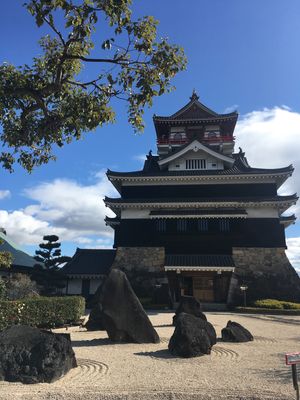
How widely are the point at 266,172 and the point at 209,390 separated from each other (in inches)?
998

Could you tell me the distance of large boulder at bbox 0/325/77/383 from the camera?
659 centimetres

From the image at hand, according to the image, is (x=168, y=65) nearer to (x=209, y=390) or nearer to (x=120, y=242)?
(x=209, y=390)

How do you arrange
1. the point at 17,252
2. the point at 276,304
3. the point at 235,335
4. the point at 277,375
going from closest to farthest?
the point at 277,375
the point at 235,335
the point at 276,304
the point at 17,252

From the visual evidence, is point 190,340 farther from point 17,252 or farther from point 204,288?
point 17,252

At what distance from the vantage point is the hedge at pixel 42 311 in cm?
1230

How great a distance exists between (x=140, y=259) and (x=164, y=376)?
22455 millimetres

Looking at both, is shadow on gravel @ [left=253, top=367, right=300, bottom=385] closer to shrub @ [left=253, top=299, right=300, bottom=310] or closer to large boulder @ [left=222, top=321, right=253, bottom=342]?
large boulder @ [left=222, top=321, right=253, bottom=342]

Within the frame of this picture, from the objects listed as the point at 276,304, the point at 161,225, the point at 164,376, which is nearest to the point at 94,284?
the point at 161,225

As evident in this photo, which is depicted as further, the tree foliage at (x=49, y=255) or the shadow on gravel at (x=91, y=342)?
the tree foliage at (x=49, y=255)

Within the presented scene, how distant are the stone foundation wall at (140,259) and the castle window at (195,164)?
8639mm

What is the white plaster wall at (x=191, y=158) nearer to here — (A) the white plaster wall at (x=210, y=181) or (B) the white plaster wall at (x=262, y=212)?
(A) the white plaster wall at (x=210, y=181)

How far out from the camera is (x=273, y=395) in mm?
5691

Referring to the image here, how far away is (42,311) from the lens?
1392 centimetres

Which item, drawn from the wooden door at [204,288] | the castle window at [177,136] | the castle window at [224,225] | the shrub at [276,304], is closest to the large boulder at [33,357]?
the shrub at [276,304]
